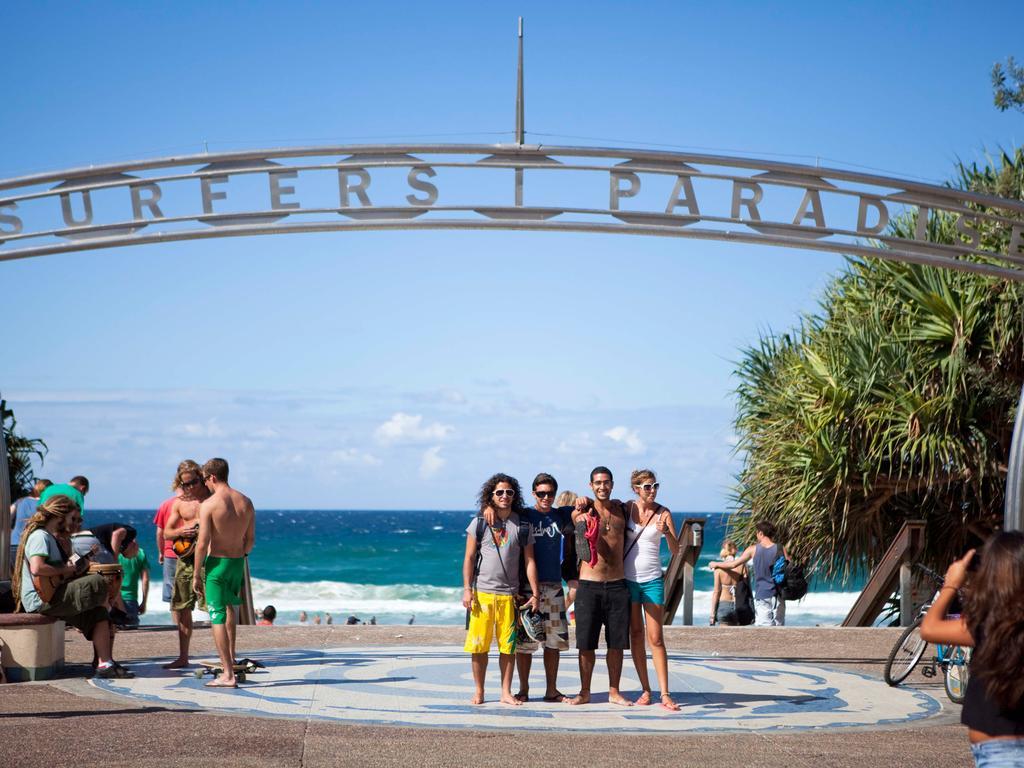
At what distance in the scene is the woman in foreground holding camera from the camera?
3.71m

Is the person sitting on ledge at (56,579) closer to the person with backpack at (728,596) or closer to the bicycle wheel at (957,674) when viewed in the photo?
the bicycle wheel at (957,674)

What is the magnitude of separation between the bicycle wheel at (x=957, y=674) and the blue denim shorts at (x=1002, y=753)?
5.87 m

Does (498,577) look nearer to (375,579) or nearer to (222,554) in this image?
(222,554)

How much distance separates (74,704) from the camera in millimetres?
8523

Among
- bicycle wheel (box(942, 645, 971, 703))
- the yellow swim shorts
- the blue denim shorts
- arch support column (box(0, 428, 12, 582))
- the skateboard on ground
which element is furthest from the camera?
arch support column (box(0, 428, 12, 582))

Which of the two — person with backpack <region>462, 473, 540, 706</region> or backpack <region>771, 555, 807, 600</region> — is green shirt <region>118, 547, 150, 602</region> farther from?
backpack <region>771, 555, 807, 600</region>

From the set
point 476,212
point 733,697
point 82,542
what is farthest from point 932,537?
point 82,542

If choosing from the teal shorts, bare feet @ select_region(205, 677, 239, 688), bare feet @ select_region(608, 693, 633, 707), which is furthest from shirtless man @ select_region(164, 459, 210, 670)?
the teal shorts

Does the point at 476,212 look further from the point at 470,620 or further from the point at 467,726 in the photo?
the point at 467,726

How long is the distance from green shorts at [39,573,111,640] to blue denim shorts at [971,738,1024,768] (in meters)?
7.52

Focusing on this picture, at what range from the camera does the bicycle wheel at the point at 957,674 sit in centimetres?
930

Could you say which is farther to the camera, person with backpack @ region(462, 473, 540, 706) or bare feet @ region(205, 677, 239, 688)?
bare feet @ region(205, 677, 239, 688)

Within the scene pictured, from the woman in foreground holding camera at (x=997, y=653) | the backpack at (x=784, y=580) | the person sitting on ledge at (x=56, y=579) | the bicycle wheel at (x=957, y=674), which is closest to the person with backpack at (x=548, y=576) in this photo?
the bicycle wheel at (x=957, y=674)

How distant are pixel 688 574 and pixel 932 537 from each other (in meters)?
5.36
